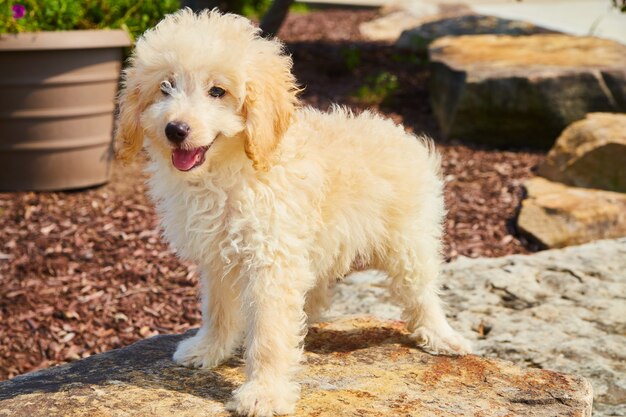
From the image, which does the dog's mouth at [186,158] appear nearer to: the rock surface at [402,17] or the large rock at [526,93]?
the large rock at [526,93]

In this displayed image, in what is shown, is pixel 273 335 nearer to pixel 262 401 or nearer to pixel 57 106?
pixel 262 401

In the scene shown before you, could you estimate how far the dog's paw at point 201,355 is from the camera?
142 inches

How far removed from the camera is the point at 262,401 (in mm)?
3129

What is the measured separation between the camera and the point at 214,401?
128 inches

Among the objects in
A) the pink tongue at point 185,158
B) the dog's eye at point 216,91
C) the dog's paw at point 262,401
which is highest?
the dog's eye at point 216,91

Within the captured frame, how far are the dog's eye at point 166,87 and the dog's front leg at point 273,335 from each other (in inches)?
28.7

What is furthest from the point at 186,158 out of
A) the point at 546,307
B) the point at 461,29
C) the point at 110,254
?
the point at 461,29

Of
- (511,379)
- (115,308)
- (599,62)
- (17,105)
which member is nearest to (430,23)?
(599,62)

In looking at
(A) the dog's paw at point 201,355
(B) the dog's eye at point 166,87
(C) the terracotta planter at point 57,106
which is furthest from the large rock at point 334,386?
(C) the terracotta planter at point 57,106

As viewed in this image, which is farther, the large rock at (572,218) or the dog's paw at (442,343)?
the large rock at (572,218)

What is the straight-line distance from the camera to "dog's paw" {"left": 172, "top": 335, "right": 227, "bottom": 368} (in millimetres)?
3609

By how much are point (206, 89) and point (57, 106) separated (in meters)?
3.61

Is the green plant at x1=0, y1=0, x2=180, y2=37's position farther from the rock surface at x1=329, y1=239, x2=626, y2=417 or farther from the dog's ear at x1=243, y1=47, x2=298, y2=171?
the dog's ear at x1=243, y1=47, x2=298, y2=171

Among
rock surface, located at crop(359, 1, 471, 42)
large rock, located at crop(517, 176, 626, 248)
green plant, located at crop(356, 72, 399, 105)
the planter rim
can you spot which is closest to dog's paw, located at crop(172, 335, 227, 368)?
large rock, located at crop(517, 176, 626, 248)
